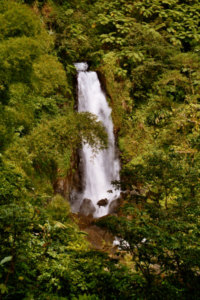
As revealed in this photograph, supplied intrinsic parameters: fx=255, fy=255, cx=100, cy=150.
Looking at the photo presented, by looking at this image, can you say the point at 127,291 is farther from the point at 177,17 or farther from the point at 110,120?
the point at 177,17

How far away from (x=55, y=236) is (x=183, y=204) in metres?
2.17

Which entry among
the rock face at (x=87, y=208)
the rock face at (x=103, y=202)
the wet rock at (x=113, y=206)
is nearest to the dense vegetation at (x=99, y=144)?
the wet rock at (x=113, y=206)

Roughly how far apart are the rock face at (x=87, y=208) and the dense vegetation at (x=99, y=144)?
4.34ft

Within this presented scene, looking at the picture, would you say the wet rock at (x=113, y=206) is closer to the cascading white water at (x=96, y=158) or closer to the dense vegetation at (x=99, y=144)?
the cascading white water at (x=96, y=158)

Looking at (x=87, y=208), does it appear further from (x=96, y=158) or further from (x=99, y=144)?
(x=99, y=144)

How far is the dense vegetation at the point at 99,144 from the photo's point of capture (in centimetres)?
271

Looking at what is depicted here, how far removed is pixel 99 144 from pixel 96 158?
909mm

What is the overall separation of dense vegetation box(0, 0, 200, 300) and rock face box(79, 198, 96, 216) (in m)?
1.32

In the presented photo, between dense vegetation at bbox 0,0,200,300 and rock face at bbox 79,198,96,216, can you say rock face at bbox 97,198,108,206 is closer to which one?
rock face at bbox 79,198,96,216

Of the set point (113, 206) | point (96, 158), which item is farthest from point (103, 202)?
point (96, 158)

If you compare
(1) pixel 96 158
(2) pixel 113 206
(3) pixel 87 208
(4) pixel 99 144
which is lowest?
(2) pixel 113 206

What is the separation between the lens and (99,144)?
9.28 m

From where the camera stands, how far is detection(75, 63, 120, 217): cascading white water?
9.47 m

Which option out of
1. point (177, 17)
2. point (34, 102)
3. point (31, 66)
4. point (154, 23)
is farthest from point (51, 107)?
point (177, 17)
